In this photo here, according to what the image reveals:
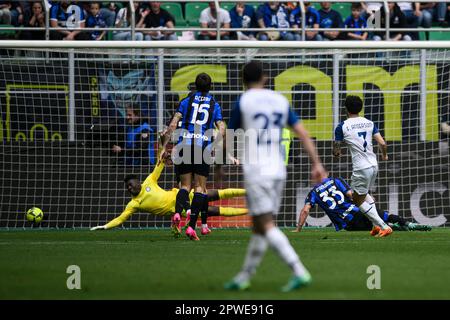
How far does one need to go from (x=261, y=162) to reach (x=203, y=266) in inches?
86.6

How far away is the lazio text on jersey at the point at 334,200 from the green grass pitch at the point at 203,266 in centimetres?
79

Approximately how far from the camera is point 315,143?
18672 millimetres

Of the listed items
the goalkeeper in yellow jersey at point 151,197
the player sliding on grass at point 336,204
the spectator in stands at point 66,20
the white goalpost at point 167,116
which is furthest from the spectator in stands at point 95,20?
the player sliding on grass at point 336,204

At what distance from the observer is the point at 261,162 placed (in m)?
8.21

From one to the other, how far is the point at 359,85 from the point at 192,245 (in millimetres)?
6930

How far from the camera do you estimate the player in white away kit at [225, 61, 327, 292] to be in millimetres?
7977

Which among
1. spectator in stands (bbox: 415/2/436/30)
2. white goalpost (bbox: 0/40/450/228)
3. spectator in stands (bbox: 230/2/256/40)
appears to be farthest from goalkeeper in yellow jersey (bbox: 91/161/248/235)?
spectator in stands (bbox: 415/2/436/30)

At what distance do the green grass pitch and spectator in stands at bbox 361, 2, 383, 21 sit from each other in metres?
7.31

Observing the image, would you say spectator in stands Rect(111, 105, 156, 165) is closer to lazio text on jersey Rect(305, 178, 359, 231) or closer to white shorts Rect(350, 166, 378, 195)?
lazio text on jersey Rect(305, 178, 359, 231)

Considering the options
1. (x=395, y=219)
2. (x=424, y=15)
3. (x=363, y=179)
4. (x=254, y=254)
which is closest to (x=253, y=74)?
(x=254, y=254)

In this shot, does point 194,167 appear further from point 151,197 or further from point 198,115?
point 151,197

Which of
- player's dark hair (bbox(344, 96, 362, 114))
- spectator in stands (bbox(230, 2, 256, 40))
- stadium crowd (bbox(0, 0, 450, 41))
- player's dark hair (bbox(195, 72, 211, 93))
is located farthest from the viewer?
spectator in stands (bbox(230, 2, 256, 40))
